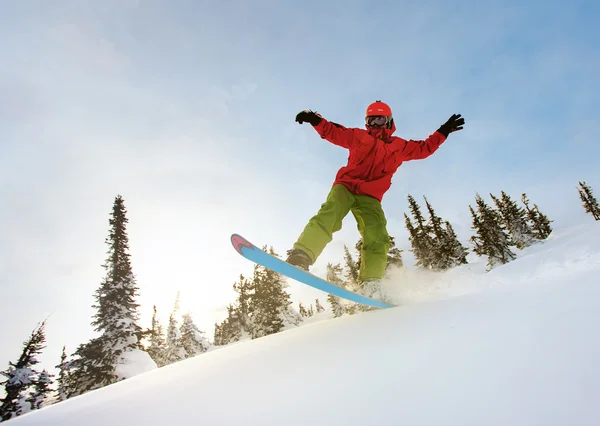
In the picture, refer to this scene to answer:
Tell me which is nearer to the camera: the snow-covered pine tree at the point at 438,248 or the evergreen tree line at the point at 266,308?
the evergreen tree line at the point at 266,308

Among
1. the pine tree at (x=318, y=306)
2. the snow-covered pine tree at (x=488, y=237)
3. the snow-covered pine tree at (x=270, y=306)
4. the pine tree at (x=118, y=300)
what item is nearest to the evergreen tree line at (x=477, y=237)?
the snow-covered pine tree at (x=488, y=237)

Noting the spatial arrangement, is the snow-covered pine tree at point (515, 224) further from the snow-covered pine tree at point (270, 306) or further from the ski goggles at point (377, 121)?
the ski goggles at point (377, 121)

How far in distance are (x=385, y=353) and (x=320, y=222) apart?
2.22 meters

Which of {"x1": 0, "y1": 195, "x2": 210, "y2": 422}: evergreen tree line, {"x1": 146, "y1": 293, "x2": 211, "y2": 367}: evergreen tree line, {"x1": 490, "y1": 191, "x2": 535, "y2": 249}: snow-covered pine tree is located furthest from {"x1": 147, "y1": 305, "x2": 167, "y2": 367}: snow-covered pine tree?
{"x1": 490, "y1": 191, "x2": 535, "y2": 249}: snow-covered pine tree

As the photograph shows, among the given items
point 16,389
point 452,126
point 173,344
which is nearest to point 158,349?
point 173,344

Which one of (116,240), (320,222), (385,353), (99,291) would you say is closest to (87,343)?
(99,291)

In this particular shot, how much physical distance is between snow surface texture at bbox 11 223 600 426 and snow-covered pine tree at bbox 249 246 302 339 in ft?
68.8

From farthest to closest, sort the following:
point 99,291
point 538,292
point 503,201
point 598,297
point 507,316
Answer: point 503,201 < point 99,291 < point 538,292 < point 507,316 < point 598,297

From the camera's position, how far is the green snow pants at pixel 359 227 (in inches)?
135

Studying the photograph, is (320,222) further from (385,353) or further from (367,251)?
(385,353)

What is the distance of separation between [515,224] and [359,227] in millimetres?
47741

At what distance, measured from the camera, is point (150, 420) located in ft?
4.28

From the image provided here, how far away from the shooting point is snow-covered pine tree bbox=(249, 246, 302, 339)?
75.3 ft

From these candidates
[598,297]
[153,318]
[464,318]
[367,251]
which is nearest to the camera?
[598,297]
